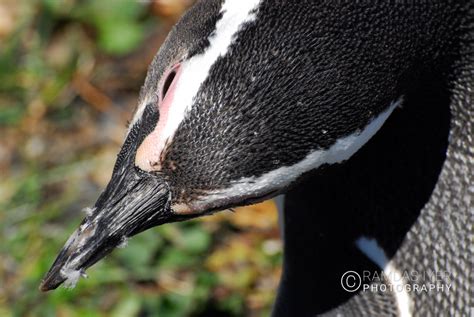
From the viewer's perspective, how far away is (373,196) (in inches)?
72.6

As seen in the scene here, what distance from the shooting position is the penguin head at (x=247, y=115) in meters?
1.45

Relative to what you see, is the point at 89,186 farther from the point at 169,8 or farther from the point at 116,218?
the point at 116,218

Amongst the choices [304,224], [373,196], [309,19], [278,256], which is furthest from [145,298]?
[309,19]

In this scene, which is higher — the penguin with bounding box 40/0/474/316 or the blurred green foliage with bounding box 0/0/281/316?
the penguin with bounding box 40/0/474/316

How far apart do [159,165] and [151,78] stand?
195 millimetres

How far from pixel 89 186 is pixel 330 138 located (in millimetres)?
1535

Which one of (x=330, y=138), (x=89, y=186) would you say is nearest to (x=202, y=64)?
(x=330, y=138)

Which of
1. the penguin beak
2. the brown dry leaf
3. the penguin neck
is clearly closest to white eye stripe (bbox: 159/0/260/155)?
the penguin beak

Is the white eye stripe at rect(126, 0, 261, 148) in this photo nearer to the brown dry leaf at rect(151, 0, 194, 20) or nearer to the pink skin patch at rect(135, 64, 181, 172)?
the pink skin patch at rect(135, 64, 181, 172)

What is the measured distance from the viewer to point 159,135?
59.2 inches
